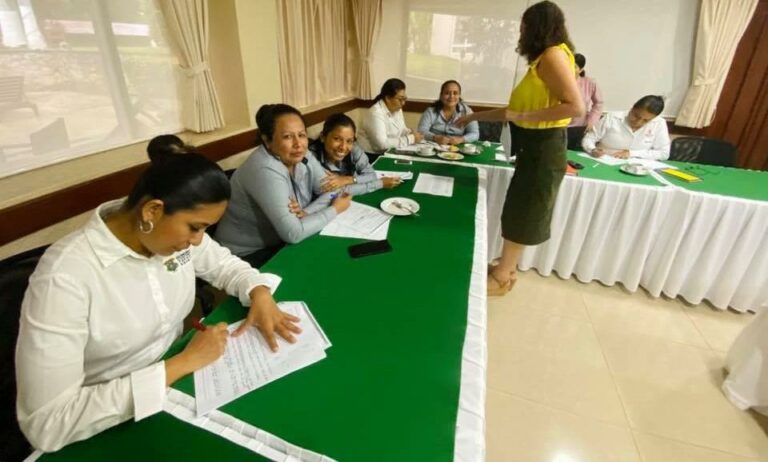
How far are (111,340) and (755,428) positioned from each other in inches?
93.5

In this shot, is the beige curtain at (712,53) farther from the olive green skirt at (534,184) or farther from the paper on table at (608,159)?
the olive green skirt at (534,184)

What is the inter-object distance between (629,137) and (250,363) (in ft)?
10.0

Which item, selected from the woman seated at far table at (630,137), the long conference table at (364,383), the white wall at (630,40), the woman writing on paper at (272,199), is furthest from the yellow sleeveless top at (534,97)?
the white wall at (630,40)

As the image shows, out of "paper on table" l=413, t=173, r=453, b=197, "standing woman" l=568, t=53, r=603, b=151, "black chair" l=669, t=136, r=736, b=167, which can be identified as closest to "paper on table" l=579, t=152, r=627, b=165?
"standing woman" l=568, t=53, r=603, b=151

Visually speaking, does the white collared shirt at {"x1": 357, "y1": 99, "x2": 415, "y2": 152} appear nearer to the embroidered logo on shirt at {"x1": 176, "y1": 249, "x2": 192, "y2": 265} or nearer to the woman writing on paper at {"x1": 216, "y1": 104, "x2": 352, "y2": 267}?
the woman writing on paper at {"x1": 216, "y1": 104, "x2": 352, "y2": 267}

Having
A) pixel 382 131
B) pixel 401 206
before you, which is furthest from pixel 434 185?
pixel 382 131

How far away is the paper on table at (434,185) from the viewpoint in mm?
1759

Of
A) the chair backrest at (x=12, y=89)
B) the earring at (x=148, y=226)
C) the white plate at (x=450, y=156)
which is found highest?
the chair backrest at (x=12, y=89)

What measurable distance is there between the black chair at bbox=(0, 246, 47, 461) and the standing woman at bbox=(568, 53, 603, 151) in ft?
10.6

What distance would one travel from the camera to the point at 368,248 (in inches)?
47.0

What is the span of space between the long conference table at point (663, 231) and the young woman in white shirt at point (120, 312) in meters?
1.72

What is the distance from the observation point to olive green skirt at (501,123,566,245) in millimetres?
1646

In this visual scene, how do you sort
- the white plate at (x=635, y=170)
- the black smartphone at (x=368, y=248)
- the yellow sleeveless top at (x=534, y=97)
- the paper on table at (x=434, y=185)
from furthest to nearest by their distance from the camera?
the white plate at (x=635, y=170)
the paper on table at (x=434, y=185)
the yellow sleeveless top at (x=534, y=97)
the black smartphone at (x=368, y=248)

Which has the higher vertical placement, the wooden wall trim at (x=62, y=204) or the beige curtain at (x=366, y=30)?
the beige curtain at (x=366, y=30)
